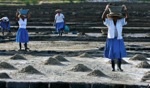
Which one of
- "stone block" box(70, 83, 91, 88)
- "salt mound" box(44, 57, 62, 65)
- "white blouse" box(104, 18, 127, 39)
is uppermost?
"white blouse" box(104, 18, 127, 39)

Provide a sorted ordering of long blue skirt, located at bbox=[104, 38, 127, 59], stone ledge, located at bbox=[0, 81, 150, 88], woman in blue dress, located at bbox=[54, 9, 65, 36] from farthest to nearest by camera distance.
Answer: woman in blue dress, located at bbox=[54, 9, 65, 36] < long blue skirt, located at bbox=[104, 38, 127, 59] < stone ledge, located at bbox=[0, 81, 150, 88]

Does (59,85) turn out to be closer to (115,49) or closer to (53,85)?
(53,85)

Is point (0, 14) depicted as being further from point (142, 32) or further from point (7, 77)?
point (7, 77)

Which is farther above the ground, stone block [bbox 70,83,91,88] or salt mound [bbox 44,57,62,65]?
stone block [bbox 70,83,91,88]

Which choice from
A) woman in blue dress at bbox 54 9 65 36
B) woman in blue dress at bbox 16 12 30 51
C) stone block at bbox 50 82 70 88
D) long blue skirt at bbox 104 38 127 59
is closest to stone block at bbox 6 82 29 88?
stone block at bbox 50 82 70 88

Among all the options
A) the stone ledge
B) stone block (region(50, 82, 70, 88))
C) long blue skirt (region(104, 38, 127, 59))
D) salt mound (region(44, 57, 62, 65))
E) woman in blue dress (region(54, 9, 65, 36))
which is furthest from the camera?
woman in blue dress (region(54, 9, 65, 36))

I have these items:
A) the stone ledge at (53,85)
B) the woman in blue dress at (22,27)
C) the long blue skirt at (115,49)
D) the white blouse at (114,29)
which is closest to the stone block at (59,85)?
the stone ledge at (53,85)

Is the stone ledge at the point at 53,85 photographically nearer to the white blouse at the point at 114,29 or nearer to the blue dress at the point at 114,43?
the blue dress at the point at 114,43

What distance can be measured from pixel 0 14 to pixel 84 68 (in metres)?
29.9

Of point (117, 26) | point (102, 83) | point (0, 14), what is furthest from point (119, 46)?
point (0, 14)

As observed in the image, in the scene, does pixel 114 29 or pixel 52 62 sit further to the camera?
pixel 52 62

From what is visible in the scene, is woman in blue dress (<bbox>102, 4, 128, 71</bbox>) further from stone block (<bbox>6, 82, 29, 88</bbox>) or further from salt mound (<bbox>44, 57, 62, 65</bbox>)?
stone block (<bbox>6, 82, 29, 88</bbox>)

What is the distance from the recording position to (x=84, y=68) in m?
12.0

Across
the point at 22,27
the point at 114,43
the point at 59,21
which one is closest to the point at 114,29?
the point at 114,43
